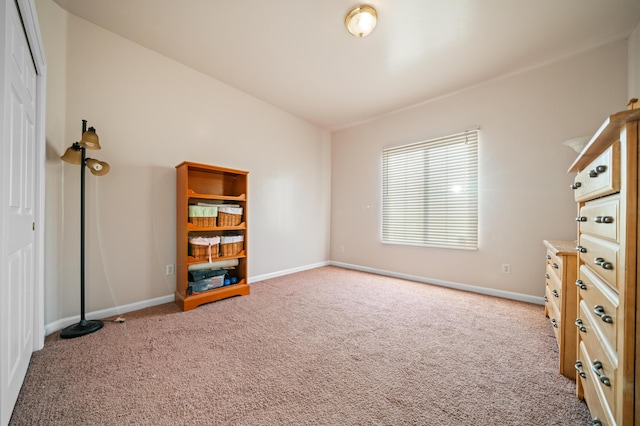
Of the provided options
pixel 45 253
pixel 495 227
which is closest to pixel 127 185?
pixel 45 253

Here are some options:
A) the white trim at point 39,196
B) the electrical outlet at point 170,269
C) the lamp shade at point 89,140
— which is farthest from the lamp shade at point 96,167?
the electrical outlet at point 170,269

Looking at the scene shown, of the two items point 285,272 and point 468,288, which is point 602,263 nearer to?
point 468,288

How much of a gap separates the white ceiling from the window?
0.88 metres

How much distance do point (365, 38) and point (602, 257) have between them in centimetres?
250

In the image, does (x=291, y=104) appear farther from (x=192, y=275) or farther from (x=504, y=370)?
(x=504, y=370)

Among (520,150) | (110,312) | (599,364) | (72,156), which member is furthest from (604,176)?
(110,312)

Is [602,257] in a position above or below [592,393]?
above

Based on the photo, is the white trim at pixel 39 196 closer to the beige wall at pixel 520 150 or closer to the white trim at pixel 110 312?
the white trim at pixel 110 312

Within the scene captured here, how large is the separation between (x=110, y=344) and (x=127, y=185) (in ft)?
4.91

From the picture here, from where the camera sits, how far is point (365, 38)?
7.94ft

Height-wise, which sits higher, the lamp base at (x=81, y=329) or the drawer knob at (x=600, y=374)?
the drawer knob at (x=600, y=374)

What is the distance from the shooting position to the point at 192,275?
2713 millimetres

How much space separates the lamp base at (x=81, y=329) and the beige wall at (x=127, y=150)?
0.21 meters

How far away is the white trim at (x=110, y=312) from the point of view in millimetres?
2070
